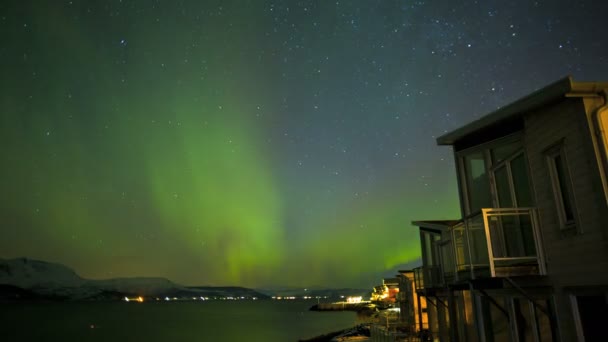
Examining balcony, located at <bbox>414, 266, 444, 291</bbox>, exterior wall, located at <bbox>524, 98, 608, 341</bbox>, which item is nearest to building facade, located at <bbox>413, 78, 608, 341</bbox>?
exterior wall, located at <bbox>524, 98, 608, 341</bbox>

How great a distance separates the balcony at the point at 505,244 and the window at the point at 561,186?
0.66 metres

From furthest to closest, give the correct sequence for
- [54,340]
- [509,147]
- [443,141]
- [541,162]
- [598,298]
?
[54,340] → [443,141] → [509,147] → [541,162] → [598,298]

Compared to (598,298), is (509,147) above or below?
above

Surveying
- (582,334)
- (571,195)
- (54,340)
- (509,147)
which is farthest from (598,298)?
(54,340)

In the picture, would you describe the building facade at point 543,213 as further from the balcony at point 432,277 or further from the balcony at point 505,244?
the balcony at point 432,277

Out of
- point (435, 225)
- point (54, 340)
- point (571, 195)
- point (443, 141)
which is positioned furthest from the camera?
point (54, 340)

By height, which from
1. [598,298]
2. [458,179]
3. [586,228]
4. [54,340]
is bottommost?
[54,340]

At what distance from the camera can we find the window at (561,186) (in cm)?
820

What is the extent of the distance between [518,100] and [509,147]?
5.27 feet

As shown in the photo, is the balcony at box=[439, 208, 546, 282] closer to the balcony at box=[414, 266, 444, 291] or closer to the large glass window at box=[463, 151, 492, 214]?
the large glass window at box=[463, 151, 492, 214]

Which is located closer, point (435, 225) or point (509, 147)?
point (509, 147)

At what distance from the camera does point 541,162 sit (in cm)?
910

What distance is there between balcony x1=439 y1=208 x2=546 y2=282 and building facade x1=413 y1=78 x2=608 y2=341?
22mm

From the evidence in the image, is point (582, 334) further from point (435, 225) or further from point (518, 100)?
point (435, 225)
